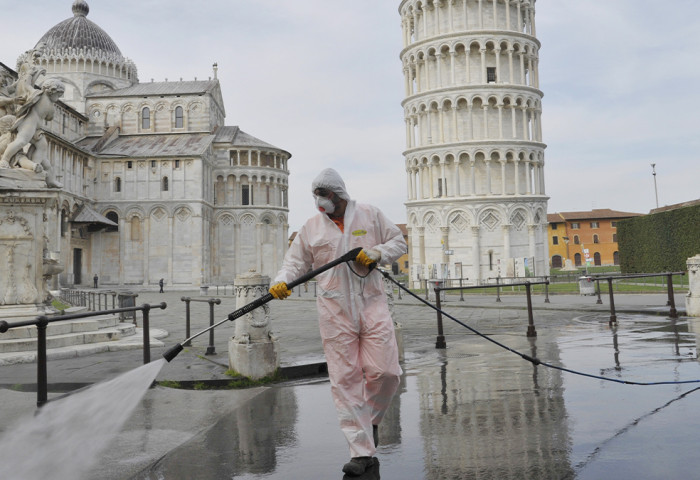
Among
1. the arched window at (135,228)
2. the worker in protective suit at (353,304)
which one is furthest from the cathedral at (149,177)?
the worker in protective suit at (353,304)

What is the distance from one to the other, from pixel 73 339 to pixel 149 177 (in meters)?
49.3

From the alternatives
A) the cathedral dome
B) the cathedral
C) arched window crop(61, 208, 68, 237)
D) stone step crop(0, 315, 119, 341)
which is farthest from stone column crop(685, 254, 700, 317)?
the cathedral dome

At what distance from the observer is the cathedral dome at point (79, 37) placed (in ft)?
214

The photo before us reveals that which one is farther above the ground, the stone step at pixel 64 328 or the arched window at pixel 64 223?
the arched window at pixel 64 223

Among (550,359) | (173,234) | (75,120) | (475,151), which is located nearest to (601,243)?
(475,151)

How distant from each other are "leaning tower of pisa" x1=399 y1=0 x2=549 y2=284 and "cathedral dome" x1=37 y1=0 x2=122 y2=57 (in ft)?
129

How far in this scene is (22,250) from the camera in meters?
9.80

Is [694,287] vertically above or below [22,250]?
below

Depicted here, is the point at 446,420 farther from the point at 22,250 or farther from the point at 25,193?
the point at 25,193

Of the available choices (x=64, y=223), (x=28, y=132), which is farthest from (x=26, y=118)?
(x=64, y=223)

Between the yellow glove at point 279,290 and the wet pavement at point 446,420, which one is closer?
the wet pavement at point 446,420

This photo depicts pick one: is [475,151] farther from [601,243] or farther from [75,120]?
[601,243]

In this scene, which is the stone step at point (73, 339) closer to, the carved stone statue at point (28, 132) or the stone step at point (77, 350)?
the stone step at point (77, 350)

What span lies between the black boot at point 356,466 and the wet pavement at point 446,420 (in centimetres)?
7
